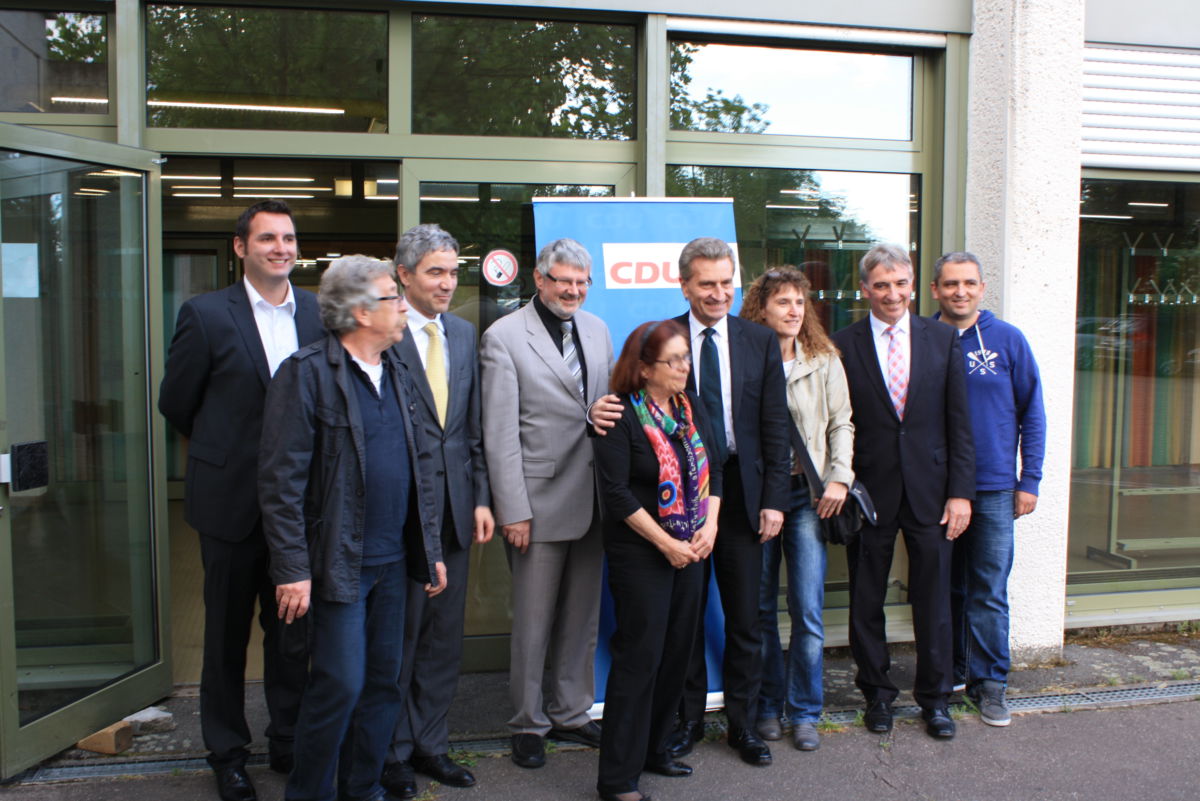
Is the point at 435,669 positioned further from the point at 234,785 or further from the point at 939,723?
the point at 939,723

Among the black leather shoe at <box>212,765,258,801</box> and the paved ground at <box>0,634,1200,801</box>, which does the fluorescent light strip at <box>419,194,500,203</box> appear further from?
the black leather shoe at <box>212,765,258,801</box>

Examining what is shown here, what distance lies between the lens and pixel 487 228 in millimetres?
4594

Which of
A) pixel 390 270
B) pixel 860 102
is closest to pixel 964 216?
pixel 860 102

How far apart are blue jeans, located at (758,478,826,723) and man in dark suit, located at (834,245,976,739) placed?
207mm

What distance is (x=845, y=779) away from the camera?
11.7 feet

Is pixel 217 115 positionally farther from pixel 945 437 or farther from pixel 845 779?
pixel 845 779

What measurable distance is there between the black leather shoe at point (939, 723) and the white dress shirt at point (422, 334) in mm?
2388

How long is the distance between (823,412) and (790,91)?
2.01m

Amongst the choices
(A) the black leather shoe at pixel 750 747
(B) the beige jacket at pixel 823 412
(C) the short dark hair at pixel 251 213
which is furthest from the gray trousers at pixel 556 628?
(C) the short dark hair at pixel 251 213

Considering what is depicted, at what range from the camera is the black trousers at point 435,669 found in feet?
11.5

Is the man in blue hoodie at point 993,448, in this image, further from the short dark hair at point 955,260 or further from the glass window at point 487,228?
the glass window at point 487,228

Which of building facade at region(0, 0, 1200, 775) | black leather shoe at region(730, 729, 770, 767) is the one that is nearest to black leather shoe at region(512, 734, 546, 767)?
black leather shoe at region(730, 729, 770, 767)

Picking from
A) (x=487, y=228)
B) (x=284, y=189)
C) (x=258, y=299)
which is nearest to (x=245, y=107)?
(x=487, y=228)

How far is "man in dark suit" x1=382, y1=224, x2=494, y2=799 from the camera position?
11.2 ft
